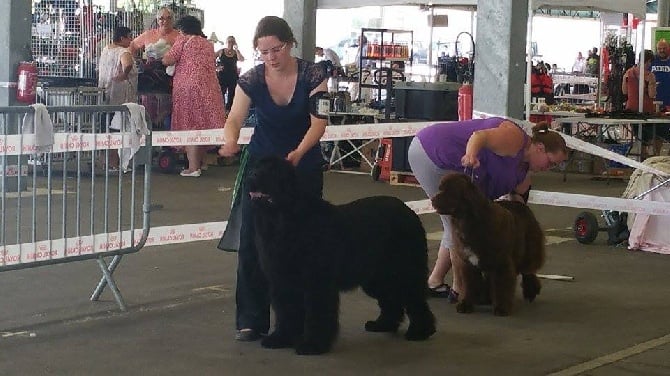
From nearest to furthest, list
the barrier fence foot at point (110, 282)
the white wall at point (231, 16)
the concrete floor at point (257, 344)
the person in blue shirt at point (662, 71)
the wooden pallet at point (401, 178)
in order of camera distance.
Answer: the concrete floor at point (257, 344) < the barrier fence foot at point (110, 282) < the wooden pallet at point (401, 178) < the person in blue shirt at point (662, 71) < the white wall at point (231, 16)

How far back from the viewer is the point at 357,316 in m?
6.32

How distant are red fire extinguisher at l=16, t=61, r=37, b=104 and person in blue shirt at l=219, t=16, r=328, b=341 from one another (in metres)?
5.90

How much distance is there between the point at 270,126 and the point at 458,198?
1129 millimetres

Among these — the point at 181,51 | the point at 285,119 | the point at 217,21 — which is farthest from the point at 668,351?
the point at 217,21

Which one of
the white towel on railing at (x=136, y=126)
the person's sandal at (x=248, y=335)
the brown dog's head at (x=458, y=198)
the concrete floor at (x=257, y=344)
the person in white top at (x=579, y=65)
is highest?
the person in white top at (x=579, y=65)

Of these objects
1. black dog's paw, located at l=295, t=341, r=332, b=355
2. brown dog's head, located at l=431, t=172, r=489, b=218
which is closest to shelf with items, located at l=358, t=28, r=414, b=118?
brown dog's head, located at l=431, t=172, r=489, b=218

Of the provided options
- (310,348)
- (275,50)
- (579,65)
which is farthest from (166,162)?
(579,65)

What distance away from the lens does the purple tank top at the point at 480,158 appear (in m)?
6.46

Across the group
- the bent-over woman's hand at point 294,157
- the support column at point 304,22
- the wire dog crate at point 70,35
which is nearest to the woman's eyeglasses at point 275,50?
the bent-over woman's hand at point 294,157

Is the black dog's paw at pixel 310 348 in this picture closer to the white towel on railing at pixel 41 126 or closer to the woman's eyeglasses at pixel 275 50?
the woman's eyeglasses at pixel 275 50

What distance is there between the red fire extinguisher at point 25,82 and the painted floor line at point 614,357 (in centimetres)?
704

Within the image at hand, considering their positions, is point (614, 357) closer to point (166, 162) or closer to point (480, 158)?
point (480, 158)

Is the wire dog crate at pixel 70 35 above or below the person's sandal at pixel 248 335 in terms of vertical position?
above

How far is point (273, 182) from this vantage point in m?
5.01
